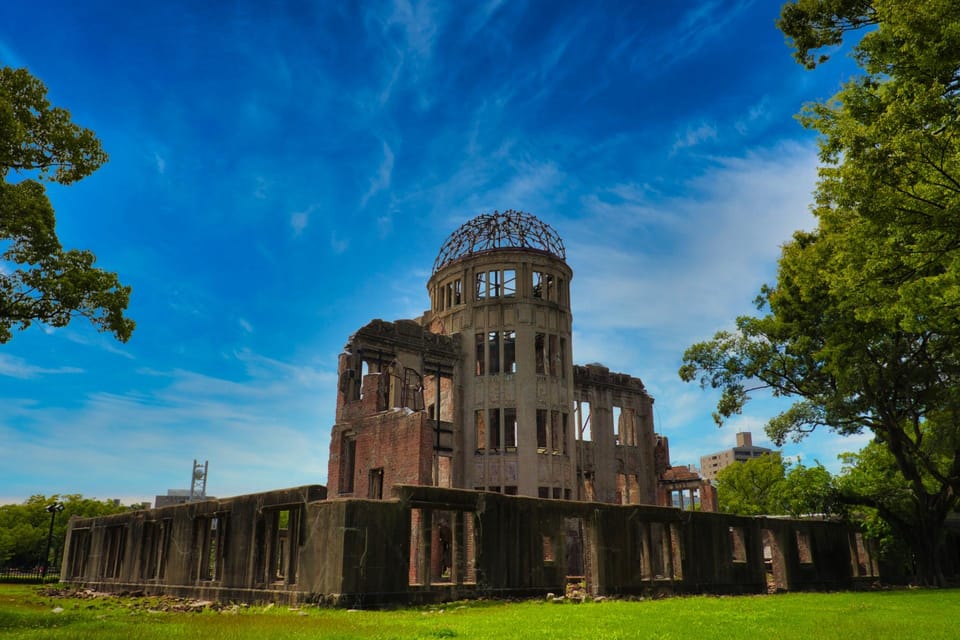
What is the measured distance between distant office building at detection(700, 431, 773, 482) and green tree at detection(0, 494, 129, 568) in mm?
137663

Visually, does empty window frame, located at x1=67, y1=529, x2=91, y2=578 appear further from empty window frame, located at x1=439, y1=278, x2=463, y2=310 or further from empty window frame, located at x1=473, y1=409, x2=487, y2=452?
empty window frame, located at x1=439, y1=278, x2=463, y2=310

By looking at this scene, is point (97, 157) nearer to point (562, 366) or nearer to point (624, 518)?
point (624, 518)

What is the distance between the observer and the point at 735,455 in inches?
6949

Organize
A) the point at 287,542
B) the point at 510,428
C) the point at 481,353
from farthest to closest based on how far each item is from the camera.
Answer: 1. the point at 481,353
2. the point at 510,428
3. the point at 287,542

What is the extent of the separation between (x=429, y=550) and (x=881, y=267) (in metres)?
11.7

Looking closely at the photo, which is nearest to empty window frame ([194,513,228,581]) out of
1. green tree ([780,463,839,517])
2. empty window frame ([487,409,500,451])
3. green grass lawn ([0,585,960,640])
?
green grass lawn ([0,585,960,640])

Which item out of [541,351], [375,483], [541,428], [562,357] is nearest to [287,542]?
[375,483]

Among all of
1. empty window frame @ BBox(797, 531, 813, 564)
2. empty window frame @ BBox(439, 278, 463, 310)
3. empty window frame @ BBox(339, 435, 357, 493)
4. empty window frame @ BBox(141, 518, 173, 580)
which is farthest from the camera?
empty window frame @ BBox(439, 278, 463, 310)

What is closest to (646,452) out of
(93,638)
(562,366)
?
(562,366)

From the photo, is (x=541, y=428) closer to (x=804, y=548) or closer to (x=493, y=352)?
(x=493, y=352)

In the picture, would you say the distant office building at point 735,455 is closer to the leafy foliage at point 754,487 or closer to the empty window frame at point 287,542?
the leafy foliage at point 754,487

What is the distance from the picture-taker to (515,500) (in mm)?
18344

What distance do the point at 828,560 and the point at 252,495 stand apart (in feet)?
71.6

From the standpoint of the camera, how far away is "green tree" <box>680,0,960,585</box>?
40.8ft
